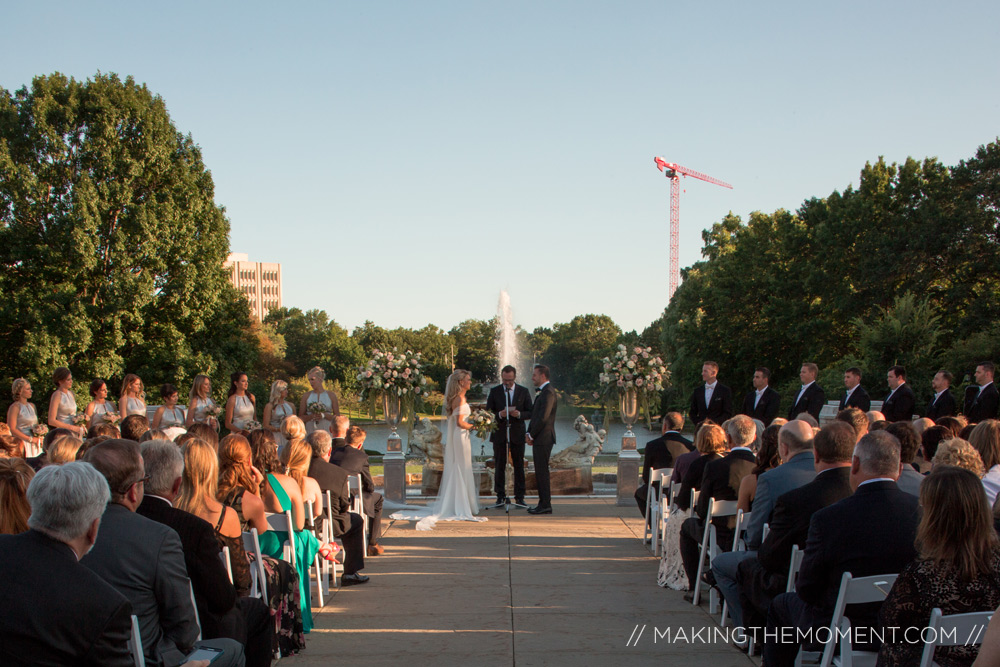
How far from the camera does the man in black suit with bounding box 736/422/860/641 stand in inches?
182

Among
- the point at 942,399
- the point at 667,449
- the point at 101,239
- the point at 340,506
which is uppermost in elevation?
the point at 101,239

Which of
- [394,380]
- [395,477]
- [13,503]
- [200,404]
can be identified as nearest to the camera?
[13,503]

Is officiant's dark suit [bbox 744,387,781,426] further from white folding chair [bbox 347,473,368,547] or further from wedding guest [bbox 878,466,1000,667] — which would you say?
wedding guest [bbox 878,466,1000,667]

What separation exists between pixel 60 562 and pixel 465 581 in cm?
523

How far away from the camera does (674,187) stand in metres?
117

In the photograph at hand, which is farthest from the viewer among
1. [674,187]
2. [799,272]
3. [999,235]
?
[674,187]

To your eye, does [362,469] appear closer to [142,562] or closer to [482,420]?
[482,420]

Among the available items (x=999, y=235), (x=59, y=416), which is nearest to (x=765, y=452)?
(x=59, y=416)

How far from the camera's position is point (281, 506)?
18.7 feet

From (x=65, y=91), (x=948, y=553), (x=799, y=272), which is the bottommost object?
(x=948, y=553)

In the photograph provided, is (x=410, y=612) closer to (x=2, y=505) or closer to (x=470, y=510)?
(x=2, y=505)

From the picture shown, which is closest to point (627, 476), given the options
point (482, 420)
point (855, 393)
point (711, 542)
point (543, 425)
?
point (543, 425)

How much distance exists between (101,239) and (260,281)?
13983 cm

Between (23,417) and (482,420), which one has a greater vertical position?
(23,417)
